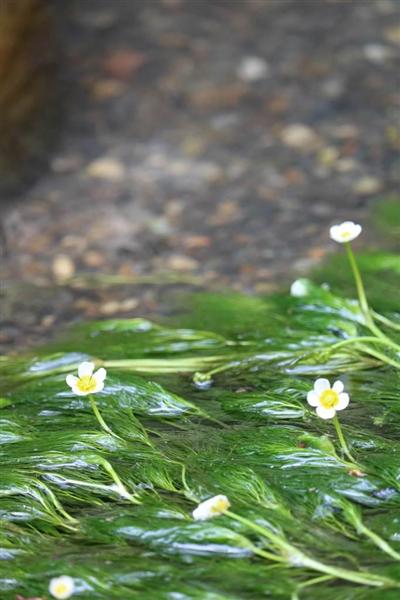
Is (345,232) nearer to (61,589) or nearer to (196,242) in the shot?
(61,589)

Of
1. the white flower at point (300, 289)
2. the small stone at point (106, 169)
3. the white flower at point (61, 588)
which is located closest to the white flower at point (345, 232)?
the white flower at point (300, 289)

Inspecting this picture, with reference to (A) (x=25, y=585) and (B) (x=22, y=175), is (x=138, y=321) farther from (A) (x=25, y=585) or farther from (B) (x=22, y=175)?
(B) (x=22, y=175)

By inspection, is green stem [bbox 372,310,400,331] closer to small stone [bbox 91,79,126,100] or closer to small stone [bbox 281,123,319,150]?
small stone [bbox 281,123,319,150]

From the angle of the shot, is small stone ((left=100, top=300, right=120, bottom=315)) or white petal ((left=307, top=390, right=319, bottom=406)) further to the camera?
small stone ((left=100, top=300, right=120, bottom=315))

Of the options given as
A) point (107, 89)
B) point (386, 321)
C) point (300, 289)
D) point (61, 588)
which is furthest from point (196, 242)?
point (61, 588)

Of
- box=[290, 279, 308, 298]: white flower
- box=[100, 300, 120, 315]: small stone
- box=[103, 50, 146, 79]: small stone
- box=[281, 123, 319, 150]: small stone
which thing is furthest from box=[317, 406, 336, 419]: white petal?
box=[103, 50, 146, 79]: small stone
